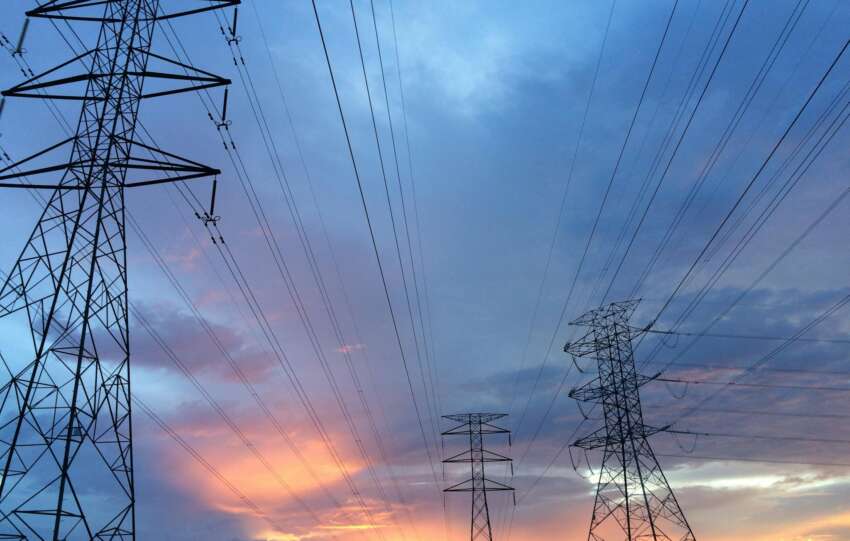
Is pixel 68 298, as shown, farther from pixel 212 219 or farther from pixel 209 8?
pixel 209 8

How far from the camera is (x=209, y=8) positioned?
21.8 m

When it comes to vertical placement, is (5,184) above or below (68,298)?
above

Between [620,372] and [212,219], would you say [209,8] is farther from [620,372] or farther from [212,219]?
[620,372]

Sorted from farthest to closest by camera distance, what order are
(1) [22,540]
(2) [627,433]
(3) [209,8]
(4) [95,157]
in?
(2) [627,433] → (3) [209,8] → (4) [95,157] → (1) [22,540]

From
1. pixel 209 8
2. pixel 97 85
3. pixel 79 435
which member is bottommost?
pixel 79 435

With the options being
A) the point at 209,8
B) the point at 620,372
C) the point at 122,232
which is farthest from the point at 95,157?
the point at 620,372

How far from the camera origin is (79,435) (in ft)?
57.8

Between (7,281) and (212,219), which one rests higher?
(212,219)

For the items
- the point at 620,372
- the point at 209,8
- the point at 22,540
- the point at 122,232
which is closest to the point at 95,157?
the point at 122,232

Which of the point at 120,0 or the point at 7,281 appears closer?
the point at 7,281

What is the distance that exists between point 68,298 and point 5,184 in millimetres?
4061

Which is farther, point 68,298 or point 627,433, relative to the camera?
point 627,433

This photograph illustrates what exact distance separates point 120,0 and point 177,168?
8.08 meters

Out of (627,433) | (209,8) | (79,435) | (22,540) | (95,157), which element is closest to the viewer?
(22,540)
